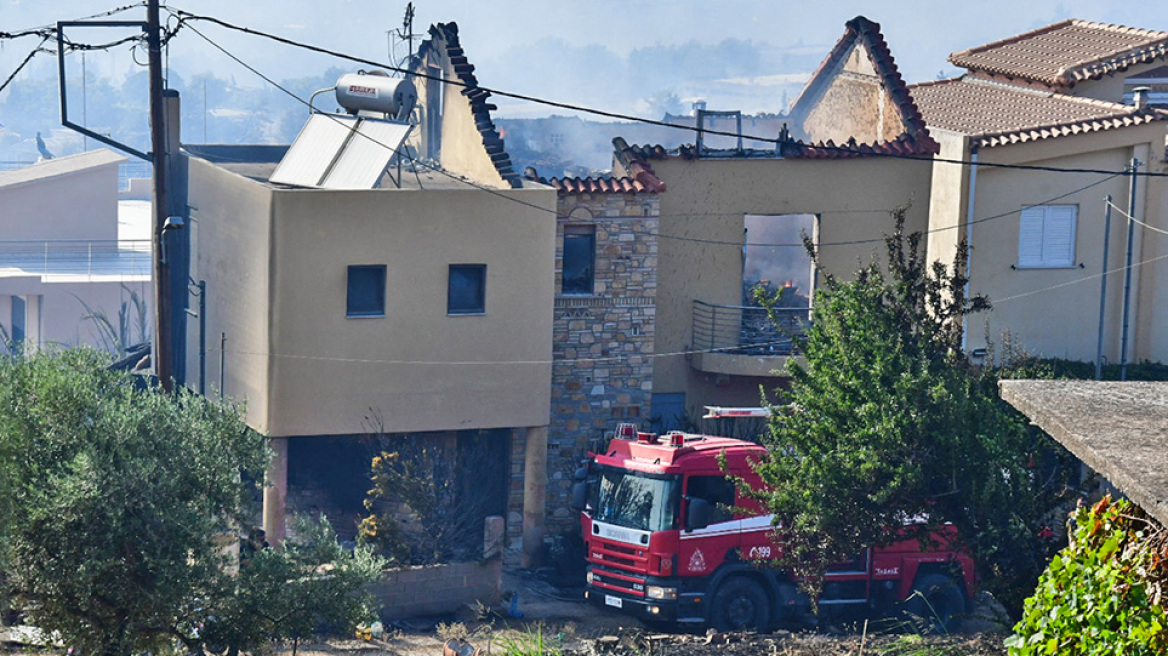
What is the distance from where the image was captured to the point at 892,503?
20.0 m

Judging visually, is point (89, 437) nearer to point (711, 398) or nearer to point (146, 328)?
point (711, 398)

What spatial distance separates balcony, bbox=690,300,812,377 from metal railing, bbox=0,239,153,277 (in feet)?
76.9

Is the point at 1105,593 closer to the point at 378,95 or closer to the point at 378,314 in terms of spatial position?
the point at 378,314

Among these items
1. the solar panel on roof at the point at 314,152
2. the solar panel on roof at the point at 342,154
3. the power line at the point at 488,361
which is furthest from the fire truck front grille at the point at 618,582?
the solar panel on roof at the point at 314,152

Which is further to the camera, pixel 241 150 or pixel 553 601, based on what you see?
pixel 241 150

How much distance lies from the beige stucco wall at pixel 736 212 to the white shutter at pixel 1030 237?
79.2 inches

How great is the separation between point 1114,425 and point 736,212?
23182 millimetres

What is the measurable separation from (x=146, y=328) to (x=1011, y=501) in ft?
110

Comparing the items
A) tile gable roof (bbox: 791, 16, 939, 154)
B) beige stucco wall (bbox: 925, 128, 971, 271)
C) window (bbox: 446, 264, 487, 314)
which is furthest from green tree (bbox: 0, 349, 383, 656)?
tile gable roof (bbox: 791, 16, 939, 154)

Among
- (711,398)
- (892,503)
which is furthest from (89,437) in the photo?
(711,398)

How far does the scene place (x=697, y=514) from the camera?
22266mm

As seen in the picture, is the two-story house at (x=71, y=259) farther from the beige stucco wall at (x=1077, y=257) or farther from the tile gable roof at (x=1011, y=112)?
the beige stucco wall at (x=1077, y=257)

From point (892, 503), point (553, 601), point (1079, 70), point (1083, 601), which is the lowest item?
point (553, 601)

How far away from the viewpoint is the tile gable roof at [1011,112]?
29.2 m
